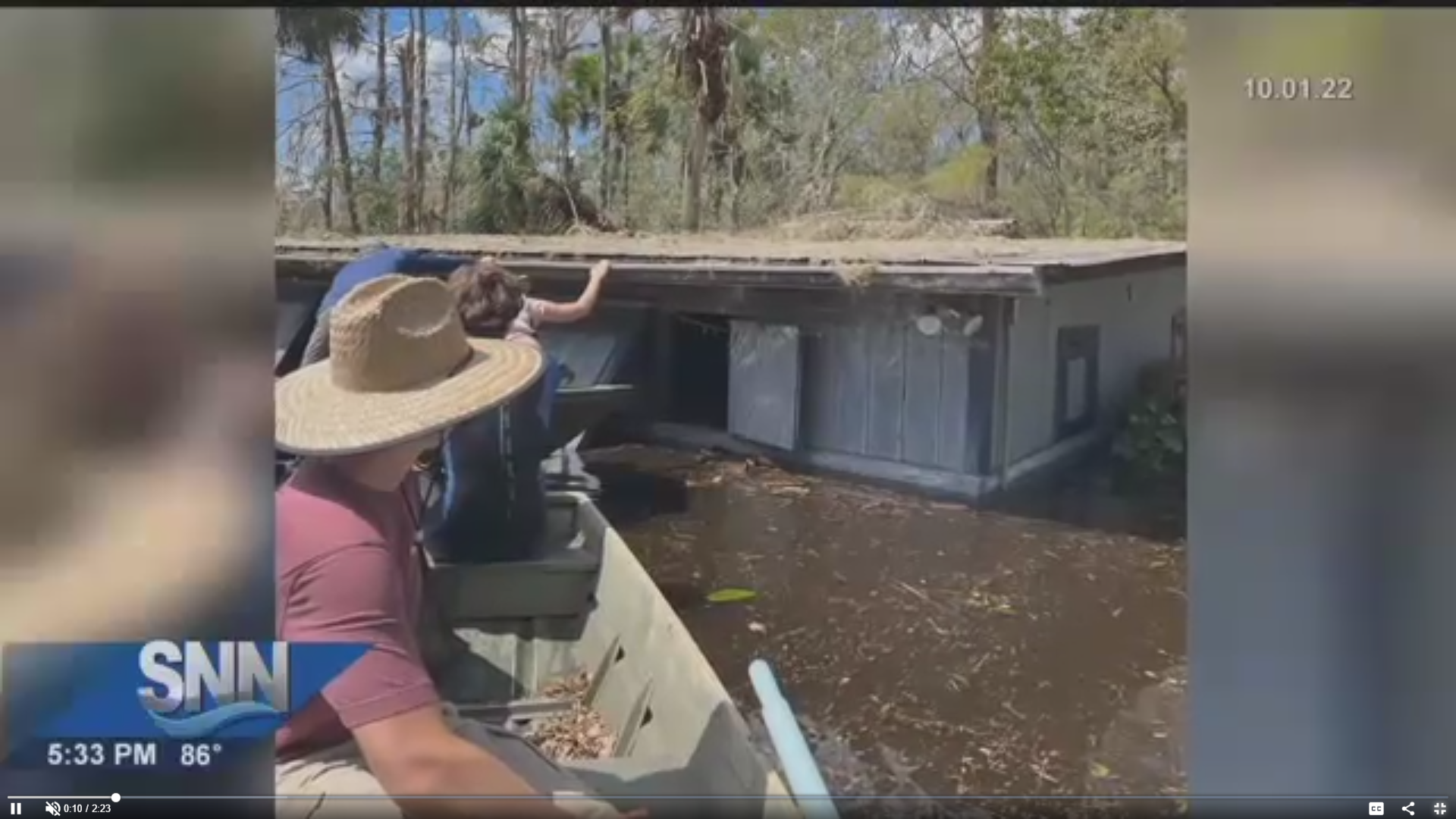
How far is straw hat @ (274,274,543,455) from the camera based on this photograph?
1775 millimetres

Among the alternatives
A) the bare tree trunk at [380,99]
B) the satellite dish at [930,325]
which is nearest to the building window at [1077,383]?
the satellite dish at [930,325]

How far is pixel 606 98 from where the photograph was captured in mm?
1854

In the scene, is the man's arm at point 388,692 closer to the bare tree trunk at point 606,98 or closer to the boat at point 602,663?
the boat at point 602,663

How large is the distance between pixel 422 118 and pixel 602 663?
2.65 ft

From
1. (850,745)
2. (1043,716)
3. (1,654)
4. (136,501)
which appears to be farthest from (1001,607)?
(1,654)

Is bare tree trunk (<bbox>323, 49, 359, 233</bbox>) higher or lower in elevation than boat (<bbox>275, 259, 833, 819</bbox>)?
higher

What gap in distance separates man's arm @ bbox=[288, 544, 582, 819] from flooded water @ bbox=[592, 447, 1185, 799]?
322 mm

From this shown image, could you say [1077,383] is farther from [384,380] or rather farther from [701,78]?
[384,380]

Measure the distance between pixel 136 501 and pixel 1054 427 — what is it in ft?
4.13

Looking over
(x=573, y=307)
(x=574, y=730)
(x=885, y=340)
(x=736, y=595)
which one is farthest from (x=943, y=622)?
(x=573, y=307)

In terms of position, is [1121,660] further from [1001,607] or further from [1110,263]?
[1110,263]

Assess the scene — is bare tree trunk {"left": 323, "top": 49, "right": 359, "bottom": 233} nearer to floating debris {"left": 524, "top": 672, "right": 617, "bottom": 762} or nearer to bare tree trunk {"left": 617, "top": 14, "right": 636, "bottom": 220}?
bare tree trunk {"left": 617, "top": 14, "right": 636, "bottom": 220}

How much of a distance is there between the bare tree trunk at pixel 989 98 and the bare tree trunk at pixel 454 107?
70 cm

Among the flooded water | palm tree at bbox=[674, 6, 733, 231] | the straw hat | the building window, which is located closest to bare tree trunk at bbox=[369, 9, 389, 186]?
the straw hat
